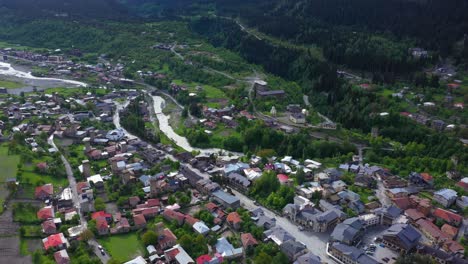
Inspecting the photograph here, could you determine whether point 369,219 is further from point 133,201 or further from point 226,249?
point 133,201

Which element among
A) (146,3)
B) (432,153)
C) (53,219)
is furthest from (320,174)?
(146,3)

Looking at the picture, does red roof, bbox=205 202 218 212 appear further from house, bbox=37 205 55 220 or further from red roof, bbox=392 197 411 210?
red roof, bbox=392 197 411 210

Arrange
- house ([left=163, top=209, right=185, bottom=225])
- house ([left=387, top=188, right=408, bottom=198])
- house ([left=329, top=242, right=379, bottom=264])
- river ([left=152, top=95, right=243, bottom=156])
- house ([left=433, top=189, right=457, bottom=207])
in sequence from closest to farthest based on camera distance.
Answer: house ([left=329, top=242, right=379, bottom=264]), house ([left=163, top=209, right=185, bottom=225]), house ([left=433, top=189, right=457, bottom=207]), house ([left=387, top=188, right=408, bottom=198]), river ([left=152, top=95, right=243, bottom=156])

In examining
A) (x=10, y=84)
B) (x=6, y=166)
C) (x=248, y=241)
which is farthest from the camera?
(x=10, y=84)

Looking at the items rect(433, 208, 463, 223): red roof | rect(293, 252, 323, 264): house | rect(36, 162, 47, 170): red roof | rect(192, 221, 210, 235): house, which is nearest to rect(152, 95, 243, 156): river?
rect(192, 221, 210, 235): house

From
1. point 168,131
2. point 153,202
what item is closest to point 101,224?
point 153,202
